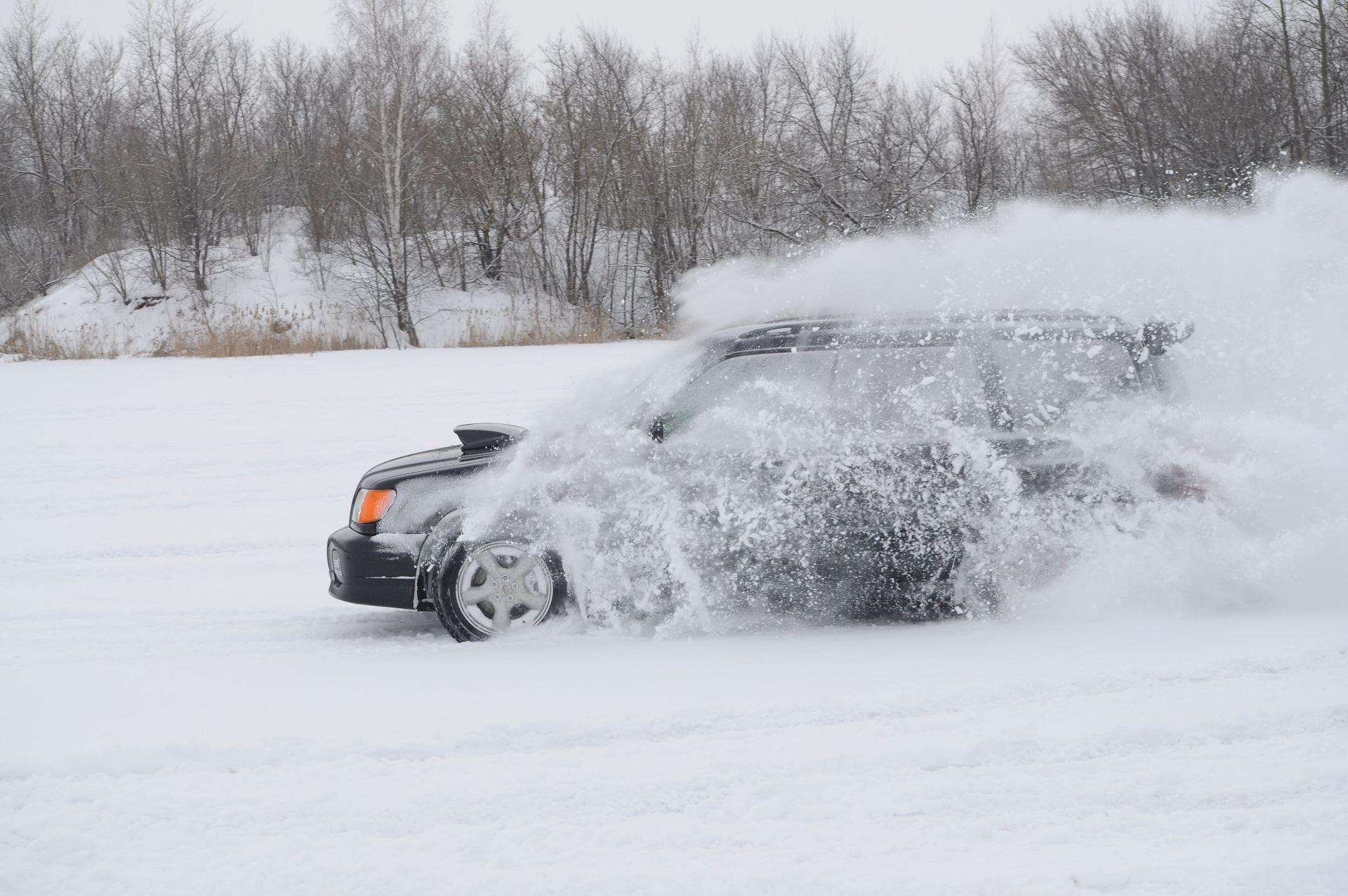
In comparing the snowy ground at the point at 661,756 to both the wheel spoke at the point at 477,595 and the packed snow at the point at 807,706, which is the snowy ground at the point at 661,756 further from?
the wheel spoke at the point at 477,595

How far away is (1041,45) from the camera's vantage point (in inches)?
1242

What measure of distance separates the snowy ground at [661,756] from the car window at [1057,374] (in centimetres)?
102

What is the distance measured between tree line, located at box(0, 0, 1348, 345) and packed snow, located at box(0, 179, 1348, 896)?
18.1 meters

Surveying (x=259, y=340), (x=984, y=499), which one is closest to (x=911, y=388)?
(x=984, y=499)

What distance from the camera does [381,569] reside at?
449cm

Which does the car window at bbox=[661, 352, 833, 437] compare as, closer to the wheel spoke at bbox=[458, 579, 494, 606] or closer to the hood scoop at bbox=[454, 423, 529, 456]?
the hood scoop at bbox=[454, 423, 529, 456]

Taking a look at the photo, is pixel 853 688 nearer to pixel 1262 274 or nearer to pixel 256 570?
pixel 1262 274

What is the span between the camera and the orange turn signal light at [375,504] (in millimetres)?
4570

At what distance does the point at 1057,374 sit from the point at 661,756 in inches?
102

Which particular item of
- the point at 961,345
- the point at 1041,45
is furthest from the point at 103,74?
the point at 961,345

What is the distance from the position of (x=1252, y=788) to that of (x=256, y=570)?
562 centimetres

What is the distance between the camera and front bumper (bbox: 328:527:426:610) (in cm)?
449

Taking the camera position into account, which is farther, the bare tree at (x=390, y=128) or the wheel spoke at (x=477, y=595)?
the bare tree at (x=390, y=128)

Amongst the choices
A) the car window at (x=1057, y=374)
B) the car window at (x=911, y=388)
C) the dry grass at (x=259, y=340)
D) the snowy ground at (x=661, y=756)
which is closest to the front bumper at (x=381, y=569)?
the snowy ground at (x=661, y=756)
